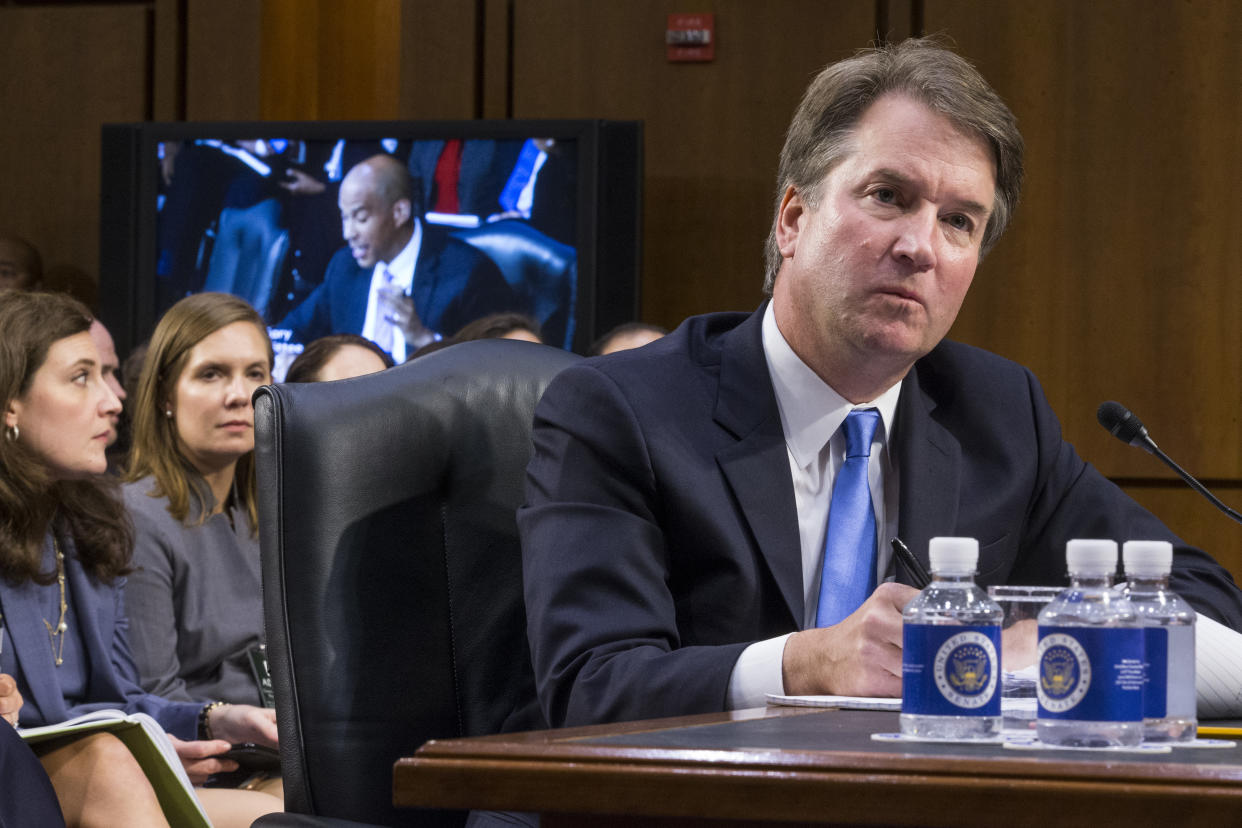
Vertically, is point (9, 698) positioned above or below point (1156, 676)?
below

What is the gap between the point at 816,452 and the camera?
160cm

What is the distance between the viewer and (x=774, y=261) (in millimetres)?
1869

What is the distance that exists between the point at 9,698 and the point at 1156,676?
199 centimetres

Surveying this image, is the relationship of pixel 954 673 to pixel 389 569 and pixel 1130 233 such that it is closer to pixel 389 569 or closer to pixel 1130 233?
pixel 389 569

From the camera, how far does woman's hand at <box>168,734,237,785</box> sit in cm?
265

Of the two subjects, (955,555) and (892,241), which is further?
(892,241)

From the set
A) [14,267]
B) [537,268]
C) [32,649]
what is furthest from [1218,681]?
[14,267]

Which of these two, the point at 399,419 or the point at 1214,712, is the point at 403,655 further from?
the point at 1214,712

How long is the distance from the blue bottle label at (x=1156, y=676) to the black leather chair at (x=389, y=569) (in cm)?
78

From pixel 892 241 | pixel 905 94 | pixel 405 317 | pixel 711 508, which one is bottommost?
pixel 711 508

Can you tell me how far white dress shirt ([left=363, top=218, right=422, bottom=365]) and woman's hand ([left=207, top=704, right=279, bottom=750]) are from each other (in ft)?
Answer: 6.08

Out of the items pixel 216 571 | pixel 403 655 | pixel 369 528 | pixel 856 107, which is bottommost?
pixel 216 571

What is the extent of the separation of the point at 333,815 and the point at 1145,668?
0.87 meters

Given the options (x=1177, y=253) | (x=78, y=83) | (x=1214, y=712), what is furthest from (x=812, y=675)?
(x=78, y=83)
